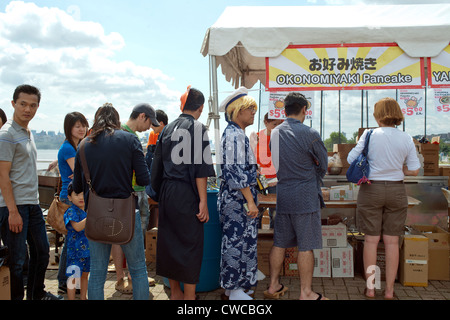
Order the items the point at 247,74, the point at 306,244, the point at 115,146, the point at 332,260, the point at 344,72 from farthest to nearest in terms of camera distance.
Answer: the point at 247,74 → the point at 344,72 → the point at 332,260 → the point at 306,244 → the point at 115,146

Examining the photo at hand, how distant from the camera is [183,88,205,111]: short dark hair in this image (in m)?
2.89

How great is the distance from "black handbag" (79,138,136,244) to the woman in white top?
210 cm

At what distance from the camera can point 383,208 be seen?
11.2 feet

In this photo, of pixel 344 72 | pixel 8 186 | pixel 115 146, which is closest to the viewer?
pixel 115 146

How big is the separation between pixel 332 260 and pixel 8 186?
3093 millimetres

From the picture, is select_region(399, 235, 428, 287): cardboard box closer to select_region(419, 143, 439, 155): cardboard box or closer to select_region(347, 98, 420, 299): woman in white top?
select_region(347, 98, 420, 299): woman in white top

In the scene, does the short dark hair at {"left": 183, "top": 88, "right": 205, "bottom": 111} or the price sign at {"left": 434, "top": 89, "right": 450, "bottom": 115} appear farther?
the price sign at {"left": 434, "top": 89, "right": 450, "bottom": 115}

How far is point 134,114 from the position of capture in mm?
3246

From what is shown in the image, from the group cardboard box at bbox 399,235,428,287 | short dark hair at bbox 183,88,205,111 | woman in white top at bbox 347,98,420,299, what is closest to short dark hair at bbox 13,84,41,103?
short dark hair at bbox 183,88,205,111

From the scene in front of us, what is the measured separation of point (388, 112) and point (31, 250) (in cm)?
322

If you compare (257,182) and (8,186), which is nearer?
(8,186)

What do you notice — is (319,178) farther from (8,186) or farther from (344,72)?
(8,186)

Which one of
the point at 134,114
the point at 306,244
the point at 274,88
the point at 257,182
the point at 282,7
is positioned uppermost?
the point at 282,7

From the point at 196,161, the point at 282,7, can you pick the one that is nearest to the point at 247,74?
the point at 282,7
